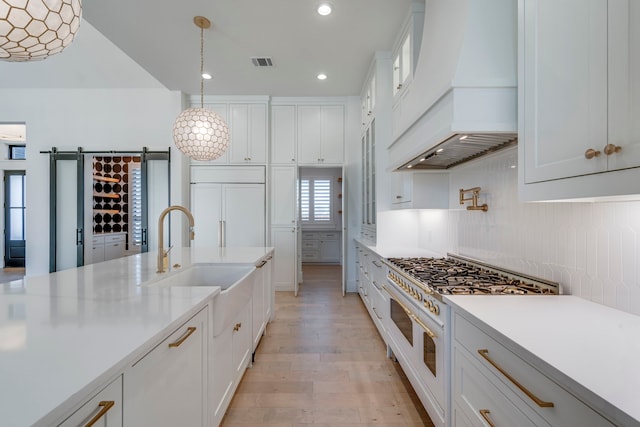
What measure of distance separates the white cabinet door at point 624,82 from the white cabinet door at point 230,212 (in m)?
4.29

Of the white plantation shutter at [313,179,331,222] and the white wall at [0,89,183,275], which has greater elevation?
the white wall at [0,89,183,275]

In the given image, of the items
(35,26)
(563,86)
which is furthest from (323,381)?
(35,26)

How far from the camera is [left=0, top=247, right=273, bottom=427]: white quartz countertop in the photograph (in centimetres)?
56

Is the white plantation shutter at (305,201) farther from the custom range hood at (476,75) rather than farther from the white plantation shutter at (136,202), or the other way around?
the custom range hood at (476,75)

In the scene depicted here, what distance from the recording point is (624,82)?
0.81 metres

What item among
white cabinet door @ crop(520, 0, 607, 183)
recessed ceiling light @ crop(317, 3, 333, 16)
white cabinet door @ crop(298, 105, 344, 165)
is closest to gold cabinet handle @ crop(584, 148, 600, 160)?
white cabinet door @ crop(520, 0, 607, 183)

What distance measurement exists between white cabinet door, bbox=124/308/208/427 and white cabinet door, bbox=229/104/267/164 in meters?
3.78

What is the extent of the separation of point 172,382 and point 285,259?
374cm

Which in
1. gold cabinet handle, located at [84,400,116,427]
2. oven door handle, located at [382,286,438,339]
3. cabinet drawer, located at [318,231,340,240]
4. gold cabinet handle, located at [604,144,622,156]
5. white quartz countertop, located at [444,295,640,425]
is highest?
gold cabinet handle, located at [604,144,622,156]

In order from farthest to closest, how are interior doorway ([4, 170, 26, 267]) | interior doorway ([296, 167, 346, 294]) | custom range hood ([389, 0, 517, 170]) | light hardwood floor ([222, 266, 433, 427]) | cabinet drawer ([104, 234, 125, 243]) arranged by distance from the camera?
interior doorway ([296, 167, 346, 294]) < interior doorway ([4, 170, 26, 267]) < cabinet drawer ([104, 234, 125, 243]) < light hardwood floor ([222, 266, 433, 427]) < custom range hood ([389, 0, 517, 170])

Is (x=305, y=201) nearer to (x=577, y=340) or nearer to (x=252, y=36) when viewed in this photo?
(x=252, y=36)

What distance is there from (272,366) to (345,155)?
11.0 ft

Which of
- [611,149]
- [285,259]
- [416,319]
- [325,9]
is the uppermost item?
[325,9]

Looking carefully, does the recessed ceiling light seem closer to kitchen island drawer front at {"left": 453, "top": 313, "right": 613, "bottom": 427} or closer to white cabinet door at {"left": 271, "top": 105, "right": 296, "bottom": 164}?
white cabinet door at {"left": 271, "top": 105, "right": 296, "bottom": 164}
